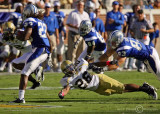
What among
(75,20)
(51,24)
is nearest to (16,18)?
(51,24)

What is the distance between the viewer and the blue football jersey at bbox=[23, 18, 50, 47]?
8207mm

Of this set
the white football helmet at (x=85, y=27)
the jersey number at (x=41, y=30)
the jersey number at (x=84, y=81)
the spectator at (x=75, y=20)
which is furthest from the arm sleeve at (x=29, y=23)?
the spectator at (x=75, y=20)

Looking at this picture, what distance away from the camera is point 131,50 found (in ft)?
28.1

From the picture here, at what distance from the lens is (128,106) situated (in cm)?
736

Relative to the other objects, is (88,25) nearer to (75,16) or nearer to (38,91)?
(38,91)

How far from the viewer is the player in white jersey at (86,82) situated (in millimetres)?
8000

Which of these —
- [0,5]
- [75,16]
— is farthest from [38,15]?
[0,5]

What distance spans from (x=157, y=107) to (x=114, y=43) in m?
1.79

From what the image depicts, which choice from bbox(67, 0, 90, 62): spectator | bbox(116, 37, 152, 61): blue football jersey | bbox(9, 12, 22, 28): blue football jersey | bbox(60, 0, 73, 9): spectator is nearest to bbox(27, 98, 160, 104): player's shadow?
bbox(116, 37, 152, 61): blue football jersey

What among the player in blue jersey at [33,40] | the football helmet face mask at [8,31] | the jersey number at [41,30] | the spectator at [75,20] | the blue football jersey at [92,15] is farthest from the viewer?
the blue football jersey at [92,15]

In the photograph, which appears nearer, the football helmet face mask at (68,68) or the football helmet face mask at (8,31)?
the football helmet face mask at (68,68)

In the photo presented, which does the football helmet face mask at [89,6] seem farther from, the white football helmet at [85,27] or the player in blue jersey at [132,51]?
the player in blue jersey at [132,51]

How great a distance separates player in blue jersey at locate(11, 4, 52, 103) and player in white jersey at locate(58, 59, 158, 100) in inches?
23.6

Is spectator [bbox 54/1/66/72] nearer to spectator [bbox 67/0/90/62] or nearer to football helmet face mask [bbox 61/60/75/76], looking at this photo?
spectator [bbox 67/0/90/62]
